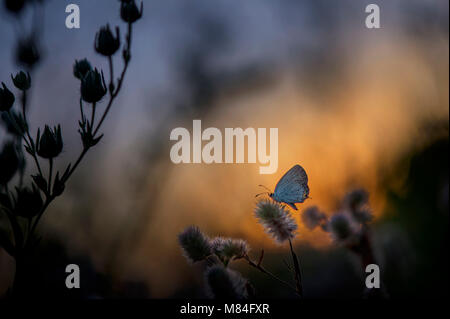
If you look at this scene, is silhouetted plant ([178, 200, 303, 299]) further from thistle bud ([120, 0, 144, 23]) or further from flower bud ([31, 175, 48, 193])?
thistle bud ([120, 0, 144, 23])

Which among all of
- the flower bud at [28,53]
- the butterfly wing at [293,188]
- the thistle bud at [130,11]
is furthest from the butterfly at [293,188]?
the flower bud at [28,53]

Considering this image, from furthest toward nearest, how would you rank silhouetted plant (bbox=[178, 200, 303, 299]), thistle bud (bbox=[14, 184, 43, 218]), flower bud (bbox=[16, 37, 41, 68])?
flower bud (bbox=[16, 37, 41, 68]) < thistle bud (bbox=[14, 184, 43, 218]) < silhouetted plant (bbox=[178, 200, 303, 299])

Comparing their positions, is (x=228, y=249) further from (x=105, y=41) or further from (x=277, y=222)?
(x=105, y=41)

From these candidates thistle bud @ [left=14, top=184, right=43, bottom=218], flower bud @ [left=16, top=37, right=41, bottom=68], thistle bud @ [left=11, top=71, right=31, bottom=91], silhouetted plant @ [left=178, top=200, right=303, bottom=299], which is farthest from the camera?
flower bud @ [left=16, top=37, right=41, bottom=68]

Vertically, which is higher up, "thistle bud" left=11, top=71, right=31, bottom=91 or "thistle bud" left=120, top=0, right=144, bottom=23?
"thistle bud" left=120, top=0, right=144, bottom=23

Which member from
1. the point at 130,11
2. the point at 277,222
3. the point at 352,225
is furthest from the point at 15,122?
the point at 352,225

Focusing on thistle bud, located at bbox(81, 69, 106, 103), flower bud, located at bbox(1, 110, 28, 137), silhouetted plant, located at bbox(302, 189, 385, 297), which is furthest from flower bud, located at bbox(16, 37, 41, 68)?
silhouetted plant, located at bbox(302, 189, 385, 297)
